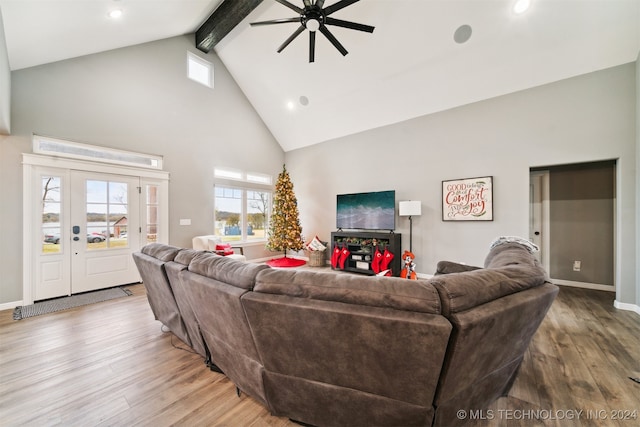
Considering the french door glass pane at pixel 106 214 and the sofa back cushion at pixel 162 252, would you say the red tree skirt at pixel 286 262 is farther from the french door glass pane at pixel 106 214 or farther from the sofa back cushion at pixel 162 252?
the sofa back cushion at pixel 162 252

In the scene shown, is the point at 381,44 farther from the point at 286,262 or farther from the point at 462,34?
the point at 286,262

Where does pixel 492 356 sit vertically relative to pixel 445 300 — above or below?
below

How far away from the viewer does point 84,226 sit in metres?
3.88

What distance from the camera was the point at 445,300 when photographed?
107 cm

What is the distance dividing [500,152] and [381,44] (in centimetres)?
273

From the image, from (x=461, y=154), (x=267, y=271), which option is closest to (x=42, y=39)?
(x=267, y=271)

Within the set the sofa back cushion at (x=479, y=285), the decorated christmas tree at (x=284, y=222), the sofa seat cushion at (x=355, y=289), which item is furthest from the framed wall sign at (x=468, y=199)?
Result: the sofa seat cushion at (x=355, y=289)

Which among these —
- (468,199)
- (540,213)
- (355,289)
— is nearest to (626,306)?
(540,213)

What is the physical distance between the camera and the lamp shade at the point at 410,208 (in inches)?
181

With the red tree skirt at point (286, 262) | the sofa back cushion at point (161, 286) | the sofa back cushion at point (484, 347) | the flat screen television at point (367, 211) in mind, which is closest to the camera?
the sofa back cushion at point (484, 347)

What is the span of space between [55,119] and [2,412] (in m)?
3.95

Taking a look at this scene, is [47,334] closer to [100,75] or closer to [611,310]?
[100,75]

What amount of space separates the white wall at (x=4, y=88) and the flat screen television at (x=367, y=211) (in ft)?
17.0

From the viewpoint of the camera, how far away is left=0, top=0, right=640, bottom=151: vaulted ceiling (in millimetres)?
3008
